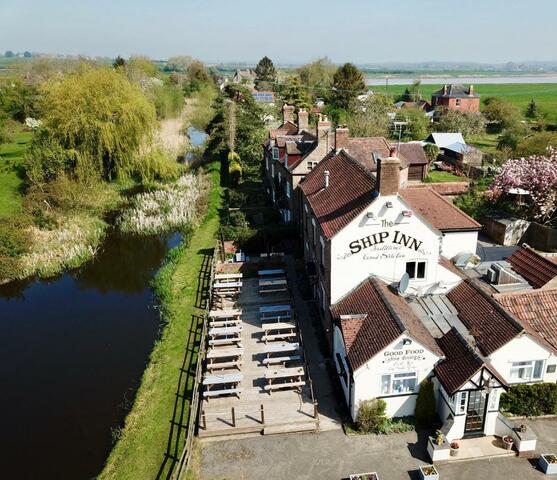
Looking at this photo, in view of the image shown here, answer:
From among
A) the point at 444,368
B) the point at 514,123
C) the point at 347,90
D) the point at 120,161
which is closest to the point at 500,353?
the point at 444,368

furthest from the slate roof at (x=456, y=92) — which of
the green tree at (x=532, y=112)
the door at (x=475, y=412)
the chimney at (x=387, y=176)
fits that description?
the door at (x=475, y=412)

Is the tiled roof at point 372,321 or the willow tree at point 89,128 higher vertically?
the willow tree at point 89,128

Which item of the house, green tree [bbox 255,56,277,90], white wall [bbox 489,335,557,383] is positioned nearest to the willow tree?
white wall [bbox 489,335,557,383]

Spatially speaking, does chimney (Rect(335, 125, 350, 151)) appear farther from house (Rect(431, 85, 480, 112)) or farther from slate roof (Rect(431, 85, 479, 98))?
slate roof (Rect(431, 85, 479, 98))

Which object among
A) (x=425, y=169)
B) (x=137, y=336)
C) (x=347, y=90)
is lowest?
(x=137, y=336)

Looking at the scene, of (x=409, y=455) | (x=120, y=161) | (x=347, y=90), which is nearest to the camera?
(x=409, y=455)

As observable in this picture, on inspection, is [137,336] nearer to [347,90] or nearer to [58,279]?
[58,279]

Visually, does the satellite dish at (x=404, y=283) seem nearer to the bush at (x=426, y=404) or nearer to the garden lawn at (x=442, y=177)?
the bush at (x=426, y=404)
